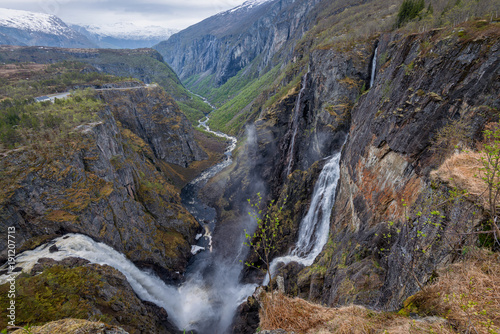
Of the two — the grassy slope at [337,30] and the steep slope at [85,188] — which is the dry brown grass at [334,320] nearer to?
the grassy slope at [337,30]

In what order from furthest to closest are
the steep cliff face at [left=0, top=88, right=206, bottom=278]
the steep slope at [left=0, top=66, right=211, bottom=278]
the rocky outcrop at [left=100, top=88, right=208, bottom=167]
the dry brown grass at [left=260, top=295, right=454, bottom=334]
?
1. the rocky outcrop at [left=100, top=88, right=208, bottom=167]
2. the steep slope at [left=0, top=66, right=211, bottom=278]
3. the steep cliff face at [left=0, top=88, right=206, bottom=278]
4. the dry brown grass at [left=260, top=295, right=454, bottom=334]

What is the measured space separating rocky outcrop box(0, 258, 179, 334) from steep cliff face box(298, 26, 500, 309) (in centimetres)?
1913

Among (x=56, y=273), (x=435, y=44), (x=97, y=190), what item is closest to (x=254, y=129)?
(x=97, y=190)

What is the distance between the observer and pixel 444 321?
20.5 feet

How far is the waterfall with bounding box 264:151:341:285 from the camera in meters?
27.4

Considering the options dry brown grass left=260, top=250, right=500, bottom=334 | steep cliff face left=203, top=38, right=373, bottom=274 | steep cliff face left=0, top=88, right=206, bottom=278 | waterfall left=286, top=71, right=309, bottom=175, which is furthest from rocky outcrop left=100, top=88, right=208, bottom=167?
dry brown grass left=260, top=250, right=500, bottom=334

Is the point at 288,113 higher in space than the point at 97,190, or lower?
higher

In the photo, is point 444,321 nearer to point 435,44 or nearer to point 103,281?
point 435,44

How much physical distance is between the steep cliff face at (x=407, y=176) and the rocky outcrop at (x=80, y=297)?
19.1m

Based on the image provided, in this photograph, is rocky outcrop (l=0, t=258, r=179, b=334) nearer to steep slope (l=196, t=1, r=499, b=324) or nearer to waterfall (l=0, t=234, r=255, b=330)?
waterfall (l=0, t=234, r=255, b=330)

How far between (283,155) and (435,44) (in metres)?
35.5

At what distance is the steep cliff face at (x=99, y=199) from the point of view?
83.6 feet

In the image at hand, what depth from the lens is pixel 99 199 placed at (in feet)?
99.3

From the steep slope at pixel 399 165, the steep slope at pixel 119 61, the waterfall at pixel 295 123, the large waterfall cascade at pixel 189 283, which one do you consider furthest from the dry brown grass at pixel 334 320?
the steep slope at pixel 119 61
